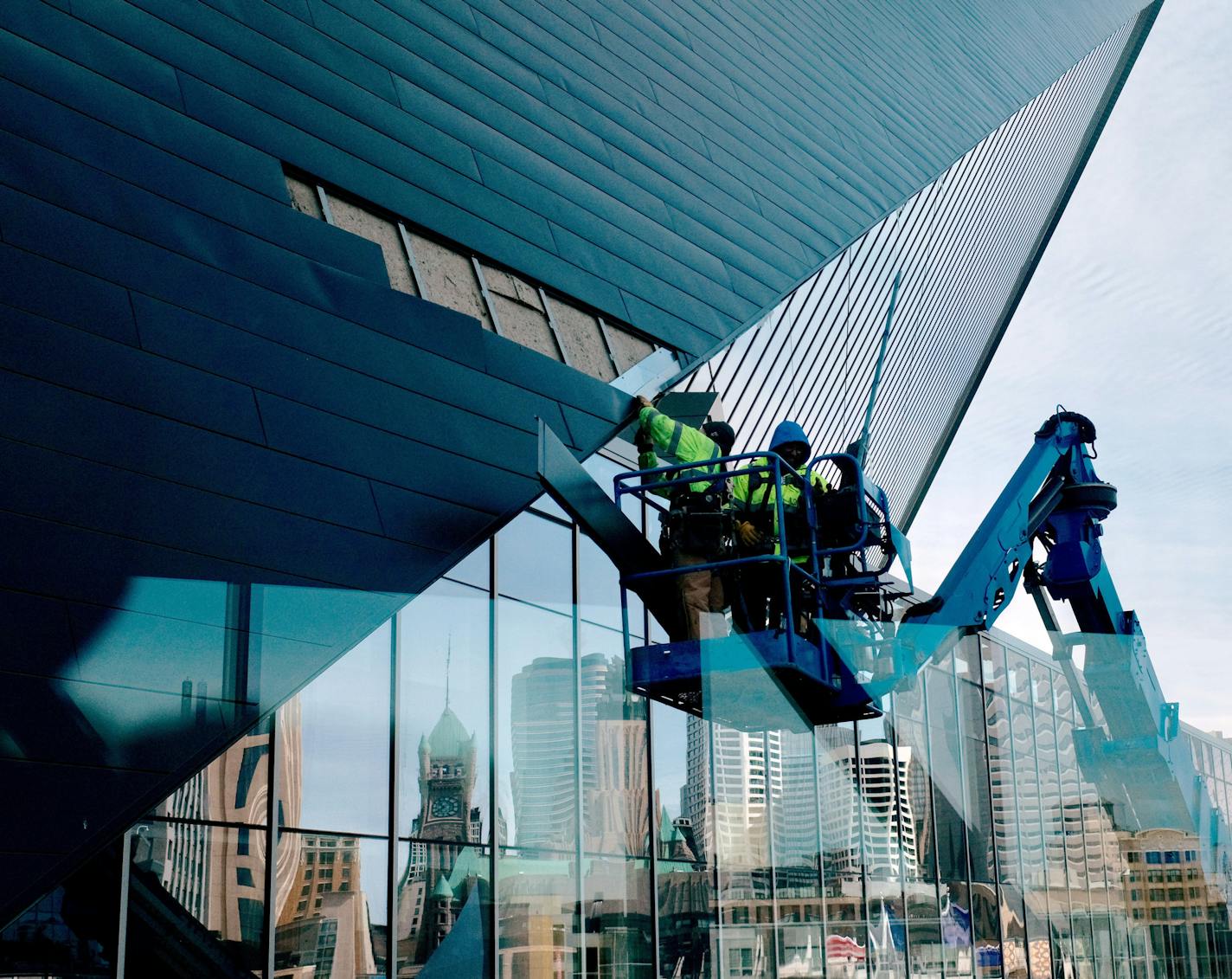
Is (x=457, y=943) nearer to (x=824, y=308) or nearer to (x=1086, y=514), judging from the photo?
(x=1086, y=514)

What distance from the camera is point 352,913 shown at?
9172 mm

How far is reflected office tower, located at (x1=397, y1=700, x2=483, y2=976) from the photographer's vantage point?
9.63m

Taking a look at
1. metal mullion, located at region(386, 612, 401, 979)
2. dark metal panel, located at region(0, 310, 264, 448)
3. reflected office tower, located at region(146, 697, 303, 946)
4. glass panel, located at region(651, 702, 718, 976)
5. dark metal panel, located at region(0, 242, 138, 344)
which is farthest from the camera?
glass panel, located at region(651, 702, 718, 976)

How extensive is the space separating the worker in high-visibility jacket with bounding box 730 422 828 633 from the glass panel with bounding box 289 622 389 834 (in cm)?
270

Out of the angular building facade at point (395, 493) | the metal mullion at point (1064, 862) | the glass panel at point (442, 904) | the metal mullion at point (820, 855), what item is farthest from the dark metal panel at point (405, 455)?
the metal mullion at point (1064, 862)

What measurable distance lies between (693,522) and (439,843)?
3.09 metres

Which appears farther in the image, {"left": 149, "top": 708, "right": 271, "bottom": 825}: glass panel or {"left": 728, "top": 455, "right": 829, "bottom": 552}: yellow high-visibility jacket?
{"left": 728, "top": 455, "right": 829, "bottom": 552}: yellow high-visibility jacket

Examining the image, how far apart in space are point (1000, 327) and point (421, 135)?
99.3 feet

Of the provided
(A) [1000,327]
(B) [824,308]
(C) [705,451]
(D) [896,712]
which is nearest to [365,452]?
(C) [705,451]

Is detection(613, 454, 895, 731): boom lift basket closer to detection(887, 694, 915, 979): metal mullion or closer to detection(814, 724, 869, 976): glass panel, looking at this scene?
detection(814, 724, 869, 976): glass panel

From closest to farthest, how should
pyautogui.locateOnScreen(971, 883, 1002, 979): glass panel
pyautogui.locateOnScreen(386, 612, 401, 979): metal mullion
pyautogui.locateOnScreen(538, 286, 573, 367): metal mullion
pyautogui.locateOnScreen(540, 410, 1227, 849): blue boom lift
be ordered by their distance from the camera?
1. pyautogui.locateOnScreen(386, 612, 401, 979): metal mullion
2. pyautogui.locateOnScreen(540, 410, 1227, 849): blue boom lift
3. pyautogui.locateOnScreen(538, 286, 573, 367): metal mullion
4. pyautogui.locateOnScreen(971, 883, 1002, 979): glass panel

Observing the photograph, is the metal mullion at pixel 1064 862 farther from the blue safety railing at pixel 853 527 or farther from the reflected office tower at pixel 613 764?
the blue safety railing at pixel 853 527

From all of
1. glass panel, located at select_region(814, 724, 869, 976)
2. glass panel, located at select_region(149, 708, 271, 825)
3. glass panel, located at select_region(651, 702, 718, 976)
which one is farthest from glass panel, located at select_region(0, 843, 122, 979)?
glass panel, located at select_region(814, 724, 869, 976)

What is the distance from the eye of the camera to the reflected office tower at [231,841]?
7984 mm
